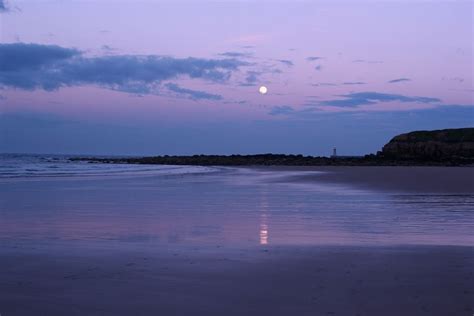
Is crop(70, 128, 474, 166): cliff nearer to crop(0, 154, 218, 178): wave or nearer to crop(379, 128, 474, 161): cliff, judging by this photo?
crop(379, 128, 474, 161): cliff

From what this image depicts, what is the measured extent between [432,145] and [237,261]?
72.5 metres

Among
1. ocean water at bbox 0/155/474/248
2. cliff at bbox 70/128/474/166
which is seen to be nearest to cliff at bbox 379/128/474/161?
cliff at bbox 70/128/474/166

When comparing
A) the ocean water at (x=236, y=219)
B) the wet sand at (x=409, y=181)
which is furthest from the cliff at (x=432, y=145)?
the ocean water at (x=236, y=219)

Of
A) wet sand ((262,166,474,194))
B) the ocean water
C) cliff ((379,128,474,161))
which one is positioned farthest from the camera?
cliff ((379,128,474,161))

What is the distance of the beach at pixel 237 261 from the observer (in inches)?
237

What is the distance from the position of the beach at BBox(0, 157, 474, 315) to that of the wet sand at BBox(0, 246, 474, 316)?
1 cm

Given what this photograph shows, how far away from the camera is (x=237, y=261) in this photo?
8.16 m

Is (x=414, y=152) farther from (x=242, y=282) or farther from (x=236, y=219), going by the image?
(x=242, y=282)

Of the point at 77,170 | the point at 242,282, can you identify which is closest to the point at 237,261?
the point at 242,282

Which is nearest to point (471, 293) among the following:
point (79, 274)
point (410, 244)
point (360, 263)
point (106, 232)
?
point (360, 263)

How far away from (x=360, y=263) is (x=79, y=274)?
386cm

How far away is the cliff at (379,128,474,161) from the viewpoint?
72000mm

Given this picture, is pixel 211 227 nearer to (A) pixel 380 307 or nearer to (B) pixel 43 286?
(B) pixel 43 286

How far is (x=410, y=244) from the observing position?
9555 mm
